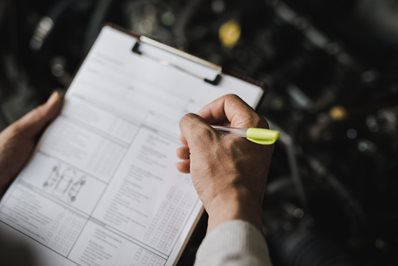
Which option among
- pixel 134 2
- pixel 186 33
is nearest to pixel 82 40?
pixel 134 2

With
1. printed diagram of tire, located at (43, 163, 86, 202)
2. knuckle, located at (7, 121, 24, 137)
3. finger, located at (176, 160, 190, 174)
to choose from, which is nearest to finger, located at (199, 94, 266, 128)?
finger, located at (176, 160, 190, 174)

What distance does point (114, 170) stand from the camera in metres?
0.74

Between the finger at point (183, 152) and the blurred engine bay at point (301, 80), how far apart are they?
0.98 ft

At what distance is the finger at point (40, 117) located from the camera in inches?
31.1

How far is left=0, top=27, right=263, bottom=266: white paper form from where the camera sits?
685mm

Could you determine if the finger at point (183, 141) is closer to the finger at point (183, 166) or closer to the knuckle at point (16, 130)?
the finger at point (183, 166)

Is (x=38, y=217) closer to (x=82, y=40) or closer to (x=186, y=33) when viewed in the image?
(x=186, y=33)

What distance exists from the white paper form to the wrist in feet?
0.37

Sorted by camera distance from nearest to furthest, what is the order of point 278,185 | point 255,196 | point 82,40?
point 255,196
point 278,185
point 82,40

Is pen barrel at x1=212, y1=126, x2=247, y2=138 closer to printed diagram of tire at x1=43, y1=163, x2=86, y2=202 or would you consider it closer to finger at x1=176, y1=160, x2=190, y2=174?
finger at x1=176, y1=160, x2=190, y2=174

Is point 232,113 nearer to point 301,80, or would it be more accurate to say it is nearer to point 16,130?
point 16,130

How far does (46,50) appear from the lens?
4.74 ft

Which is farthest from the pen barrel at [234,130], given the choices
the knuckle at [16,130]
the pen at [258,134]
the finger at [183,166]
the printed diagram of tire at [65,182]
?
the knuckle at [16,130]

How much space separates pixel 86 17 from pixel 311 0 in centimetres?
113
